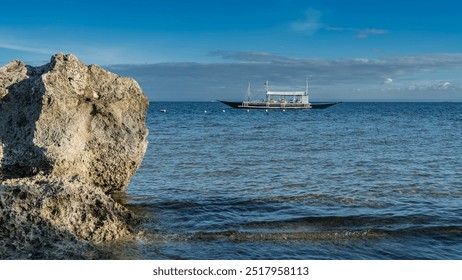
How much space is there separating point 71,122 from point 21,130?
1128 mm

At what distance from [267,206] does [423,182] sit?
243 inches

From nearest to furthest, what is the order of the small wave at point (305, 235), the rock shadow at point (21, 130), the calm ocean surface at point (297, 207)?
1. the calm ocean surface at point (297, 207)
2. the small wave at point (305, 235)
3. the rock shadow at point (21, 130)

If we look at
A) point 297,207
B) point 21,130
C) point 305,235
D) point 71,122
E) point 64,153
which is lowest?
point 305,235

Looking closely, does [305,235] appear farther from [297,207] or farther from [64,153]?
[64,153]

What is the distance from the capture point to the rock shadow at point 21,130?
432 inches

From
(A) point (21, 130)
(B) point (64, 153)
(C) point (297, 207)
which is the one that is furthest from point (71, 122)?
(C) point (297, 207)

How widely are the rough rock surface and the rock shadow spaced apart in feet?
0.08

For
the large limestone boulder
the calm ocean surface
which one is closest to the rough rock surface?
the large limestone boulder

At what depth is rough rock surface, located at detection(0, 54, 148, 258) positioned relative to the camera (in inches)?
337

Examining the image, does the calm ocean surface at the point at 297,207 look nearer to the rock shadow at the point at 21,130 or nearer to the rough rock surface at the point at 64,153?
the rough rock surface at the point at 64,153

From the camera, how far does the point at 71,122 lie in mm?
11531

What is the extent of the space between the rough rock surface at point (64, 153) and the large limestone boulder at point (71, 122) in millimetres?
22

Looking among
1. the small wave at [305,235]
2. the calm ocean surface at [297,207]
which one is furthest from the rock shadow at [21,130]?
the small wave at [305,235]

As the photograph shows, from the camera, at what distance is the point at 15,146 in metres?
11.1
